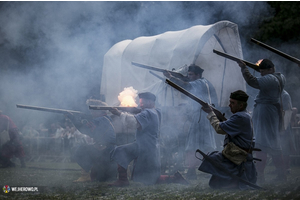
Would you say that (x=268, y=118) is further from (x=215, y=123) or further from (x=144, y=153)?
(x=144, y=153)

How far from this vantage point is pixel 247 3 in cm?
1035

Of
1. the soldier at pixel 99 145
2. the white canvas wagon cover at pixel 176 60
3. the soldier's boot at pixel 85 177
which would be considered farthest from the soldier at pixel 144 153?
the white canvas wagon cover at pixel 176 60

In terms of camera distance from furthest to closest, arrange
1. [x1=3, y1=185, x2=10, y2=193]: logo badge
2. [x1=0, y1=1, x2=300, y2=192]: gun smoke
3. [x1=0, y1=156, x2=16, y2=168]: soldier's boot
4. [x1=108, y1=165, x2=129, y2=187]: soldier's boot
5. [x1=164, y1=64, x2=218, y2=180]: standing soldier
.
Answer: [x1=0, y1=156, x2=16, y2=168]: soldier's boot
[x1=0, y1=1, x2=300, y2=192]: gun smoke
[x1=164, y1=64, x2=218, y2=180]: standing soldier
[x1=108, y1=165, x2=129, y2=187]: soldier's boot
[x1=3, y1=185, x2=10, y2=193]: logo badge

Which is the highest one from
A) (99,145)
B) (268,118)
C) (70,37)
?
(70,37)

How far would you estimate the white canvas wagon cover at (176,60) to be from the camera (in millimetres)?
8031

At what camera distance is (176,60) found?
827 centimetres

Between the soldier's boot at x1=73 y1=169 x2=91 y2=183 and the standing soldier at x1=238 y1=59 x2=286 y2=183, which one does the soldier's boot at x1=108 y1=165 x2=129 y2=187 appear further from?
the standing soldier at x1=238 y1=59 x2=286 y2=183

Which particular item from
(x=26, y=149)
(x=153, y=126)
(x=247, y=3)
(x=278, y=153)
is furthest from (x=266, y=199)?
(x=26, y=149)

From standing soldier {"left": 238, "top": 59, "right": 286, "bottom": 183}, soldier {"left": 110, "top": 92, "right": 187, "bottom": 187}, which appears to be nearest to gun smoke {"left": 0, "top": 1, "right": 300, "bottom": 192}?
soldier {"left": 110, "top": 92, "right": 187, "bottom": 187}

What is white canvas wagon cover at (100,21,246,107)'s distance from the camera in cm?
803

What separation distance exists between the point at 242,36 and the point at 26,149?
394 inches

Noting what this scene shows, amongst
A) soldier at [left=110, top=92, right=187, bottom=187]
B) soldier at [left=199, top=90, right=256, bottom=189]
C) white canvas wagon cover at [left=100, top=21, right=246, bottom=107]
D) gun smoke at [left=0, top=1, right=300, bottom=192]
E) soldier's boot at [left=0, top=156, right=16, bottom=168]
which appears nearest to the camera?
soldier at [left=199, top=90, right=256, bottom=189]

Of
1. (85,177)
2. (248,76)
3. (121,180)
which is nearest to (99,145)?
(85,177)

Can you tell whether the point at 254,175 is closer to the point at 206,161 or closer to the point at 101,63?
the point at 206,161
